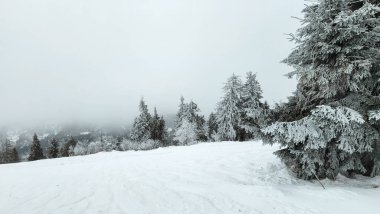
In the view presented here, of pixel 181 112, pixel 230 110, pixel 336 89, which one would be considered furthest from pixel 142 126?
pixel 336 89

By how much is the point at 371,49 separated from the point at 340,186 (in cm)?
514

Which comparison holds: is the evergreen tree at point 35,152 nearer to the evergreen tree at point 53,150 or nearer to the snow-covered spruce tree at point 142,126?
the evergreen tree at point 53,150

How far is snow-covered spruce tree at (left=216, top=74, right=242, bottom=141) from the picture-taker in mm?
45781

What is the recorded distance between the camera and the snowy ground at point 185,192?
796 cm

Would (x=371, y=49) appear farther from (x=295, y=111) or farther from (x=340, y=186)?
(x=340, y=186)

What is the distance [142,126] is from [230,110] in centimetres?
2542

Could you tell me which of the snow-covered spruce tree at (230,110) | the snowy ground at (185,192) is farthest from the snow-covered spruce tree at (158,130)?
the snowy ground at (185,192)

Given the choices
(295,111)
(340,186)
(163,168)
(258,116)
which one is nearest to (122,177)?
(163,168)

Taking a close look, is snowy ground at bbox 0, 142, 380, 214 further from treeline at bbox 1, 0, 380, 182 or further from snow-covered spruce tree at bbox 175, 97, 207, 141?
snow-covered spruce tree at bbox 175, 97, 207, 141

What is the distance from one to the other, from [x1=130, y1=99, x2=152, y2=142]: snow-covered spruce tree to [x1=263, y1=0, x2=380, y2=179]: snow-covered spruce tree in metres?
54.1

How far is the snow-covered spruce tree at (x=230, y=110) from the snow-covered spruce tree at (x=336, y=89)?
1371 inches

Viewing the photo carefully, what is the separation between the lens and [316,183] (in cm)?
1062

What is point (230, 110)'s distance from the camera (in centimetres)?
4628

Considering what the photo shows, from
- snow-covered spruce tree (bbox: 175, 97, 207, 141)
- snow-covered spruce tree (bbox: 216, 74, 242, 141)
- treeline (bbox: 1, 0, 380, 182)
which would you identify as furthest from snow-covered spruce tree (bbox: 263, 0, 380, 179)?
snow-covered spruce tree (bbox: 175, 97, 207, 141)
